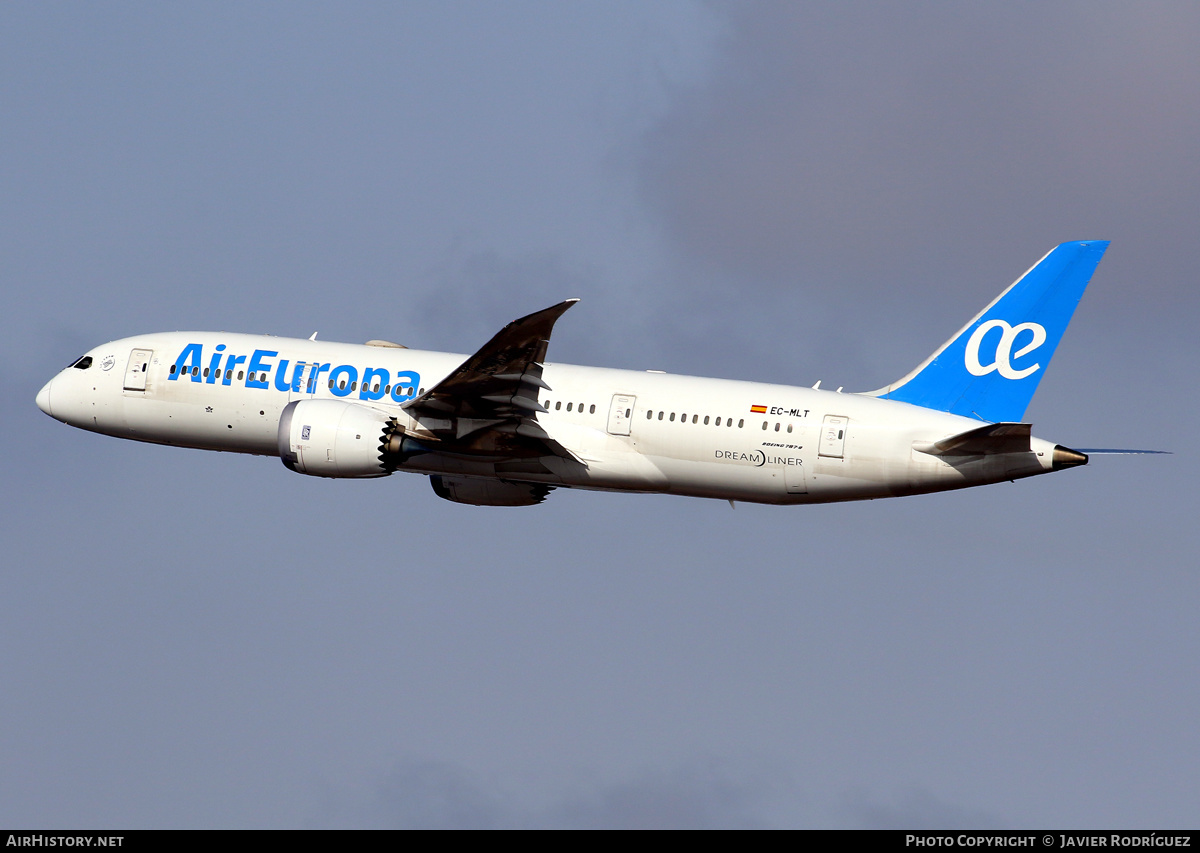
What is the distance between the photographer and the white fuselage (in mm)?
49406

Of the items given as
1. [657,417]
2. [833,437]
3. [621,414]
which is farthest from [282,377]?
[833,437]

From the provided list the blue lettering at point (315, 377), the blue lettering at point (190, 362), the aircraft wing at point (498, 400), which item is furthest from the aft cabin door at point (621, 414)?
the blue lettering at point (190, 362)

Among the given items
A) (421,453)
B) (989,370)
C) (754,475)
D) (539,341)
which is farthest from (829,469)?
(421,453)

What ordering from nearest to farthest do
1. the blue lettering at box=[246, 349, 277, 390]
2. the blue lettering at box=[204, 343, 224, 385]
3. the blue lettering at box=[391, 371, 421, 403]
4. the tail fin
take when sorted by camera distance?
the tail fin, the blue lettering at box=[391, 371, 421, 403], the blue lettering at box=[246, 349, 277, 390], the blue lettering at box=[204, 343, 224, 385]

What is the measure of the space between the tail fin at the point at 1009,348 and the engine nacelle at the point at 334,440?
1578cm

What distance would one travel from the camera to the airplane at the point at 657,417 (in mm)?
49156

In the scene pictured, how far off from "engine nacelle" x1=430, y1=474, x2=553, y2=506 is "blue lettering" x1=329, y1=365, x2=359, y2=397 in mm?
5024

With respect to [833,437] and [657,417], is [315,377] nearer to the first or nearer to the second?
[657,417]

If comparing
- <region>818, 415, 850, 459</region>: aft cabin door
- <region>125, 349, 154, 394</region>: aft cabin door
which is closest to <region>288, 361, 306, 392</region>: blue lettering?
<region>125, 349, 154, 394</region>: aft cabin door

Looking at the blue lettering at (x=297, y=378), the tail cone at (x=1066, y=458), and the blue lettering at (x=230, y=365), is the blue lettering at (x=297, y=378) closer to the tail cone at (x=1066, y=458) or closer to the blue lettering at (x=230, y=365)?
the blue lettering at (x=230, y=365)

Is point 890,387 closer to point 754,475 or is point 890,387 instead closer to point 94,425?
point 754,475

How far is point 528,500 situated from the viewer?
56.2m

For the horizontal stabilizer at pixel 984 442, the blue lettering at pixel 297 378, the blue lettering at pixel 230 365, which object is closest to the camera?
the horizontal stabilizer at pixel 984 442

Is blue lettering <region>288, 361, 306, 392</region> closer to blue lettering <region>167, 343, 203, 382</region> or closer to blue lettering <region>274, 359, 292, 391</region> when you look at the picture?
blue lettering <region>274, 359, 292, 391</region>
